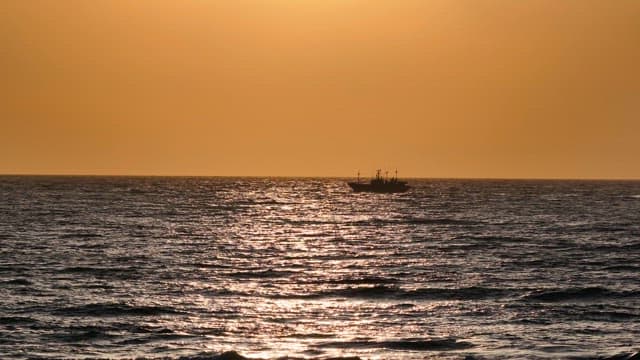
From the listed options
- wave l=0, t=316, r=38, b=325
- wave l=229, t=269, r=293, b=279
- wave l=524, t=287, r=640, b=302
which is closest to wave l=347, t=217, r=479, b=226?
wave l=229, t=269, r=293, b=279

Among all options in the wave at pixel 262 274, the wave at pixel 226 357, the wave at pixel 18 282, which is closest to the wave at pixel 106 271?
the wave at pixel 18 282

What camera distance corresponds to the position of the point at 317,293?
54938mm

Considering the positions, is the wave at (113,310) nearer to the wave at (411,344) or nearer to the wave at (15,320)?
the wave at (15,320)

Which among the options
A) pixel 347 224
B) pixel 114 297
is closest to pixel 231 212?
pixel 347 224

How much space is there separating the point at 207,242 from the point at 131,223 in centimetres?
2789

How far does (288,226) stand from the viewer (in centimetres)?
12506

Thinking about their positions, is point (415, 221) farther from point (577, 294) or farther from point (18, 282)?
point (18, 282)

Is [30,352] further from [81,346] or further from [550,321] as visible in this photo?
[550,321]

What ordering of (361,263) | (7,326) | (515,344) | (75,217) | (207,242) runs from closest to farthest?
(515,344) → (7,326) → (361,263) → (207,242) → (75,217)

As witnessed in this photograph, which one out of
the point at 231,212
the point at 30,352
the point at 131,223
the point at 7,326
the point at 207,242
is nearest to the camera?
the point at 30,352

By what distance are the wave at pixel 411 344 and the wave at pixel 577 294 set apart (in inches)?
544

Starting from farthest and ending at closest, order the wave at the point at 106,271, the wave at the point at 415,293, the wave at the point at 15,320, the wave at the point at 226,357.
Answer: the wave at the point at 106,271 → the wave at the point at 415,293 → the wave at the point at 15,320 → the wave at the point at 226,357

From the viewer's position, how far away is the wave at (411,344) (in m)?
38.2

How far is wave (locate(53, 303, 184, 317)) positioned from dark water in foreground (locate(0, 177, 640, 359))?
0.09 m
